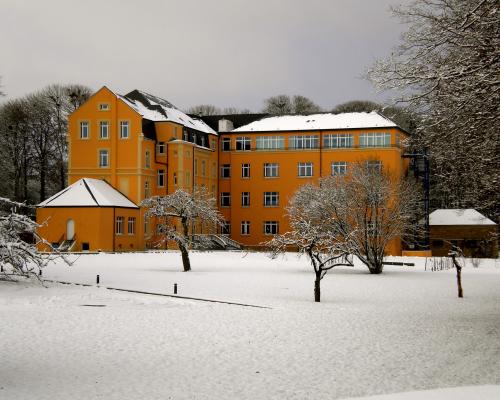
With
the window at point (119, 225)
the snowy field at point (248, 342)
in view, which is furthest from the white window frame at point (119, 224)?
the snowy field at point (248, 342)

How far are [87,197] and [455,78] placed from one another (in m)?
40.0

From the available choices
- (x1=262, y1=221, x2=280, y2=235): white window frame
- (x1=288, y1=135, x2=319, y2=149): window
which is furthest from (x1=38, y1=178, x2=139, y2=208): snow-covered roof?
(x1=288, y1=135, x2=319, y2=149): window

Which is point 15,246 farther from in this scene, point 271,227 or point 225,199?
point 225,199

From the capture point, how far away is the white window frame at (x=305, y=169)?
192ft

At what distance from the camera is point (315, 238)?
75.4 ft

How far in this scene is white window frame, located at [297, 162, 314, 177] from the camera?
5853 centimetres

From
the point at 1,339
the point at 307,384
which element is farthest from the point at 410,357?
the point at 1,339

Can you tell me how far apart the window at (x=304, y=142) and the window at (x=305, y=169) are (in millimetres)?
1466

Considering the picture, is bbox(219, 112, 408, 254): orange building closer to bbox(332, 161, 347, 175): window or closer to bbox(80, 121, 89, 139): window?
bbox(332, 161, 347, 175): window

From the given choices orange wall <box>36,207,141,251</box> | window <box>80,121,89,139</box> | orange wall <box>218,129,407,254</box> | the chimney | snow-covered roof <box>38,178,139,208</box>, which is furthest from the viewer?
the chimney

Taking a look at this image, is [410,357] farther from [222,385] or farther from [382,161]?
[382,161]

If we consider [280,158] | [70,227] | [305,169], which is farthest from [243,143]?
[70,227]

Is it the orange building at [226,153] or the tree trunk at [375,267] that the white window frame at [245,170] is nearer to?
the orange building at [226,153]

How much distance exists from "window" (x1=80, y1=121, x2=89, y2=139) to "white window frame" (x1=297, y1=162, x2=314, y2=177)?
17854 mm
